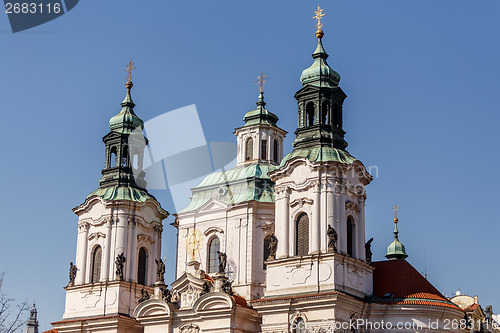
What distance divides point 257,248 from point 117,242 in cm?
767

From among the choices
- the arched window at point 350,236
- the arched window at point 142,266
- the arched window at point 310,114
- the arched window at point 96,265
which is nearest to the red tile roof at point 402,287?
the arched window at point 350,236

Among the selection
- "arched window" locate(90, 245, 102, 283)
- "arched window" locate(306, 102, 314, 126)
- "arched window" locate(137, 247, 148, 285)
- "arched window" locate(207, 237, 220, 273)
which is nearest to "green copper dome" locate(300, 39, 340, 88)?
"arched window" locate(306, 102, 314, 126)

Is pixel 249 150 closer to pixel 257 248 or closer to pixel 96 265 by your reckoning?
pixel 257 248

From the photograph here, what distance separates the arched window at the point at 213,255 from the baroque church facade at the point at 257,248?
2.3 inches

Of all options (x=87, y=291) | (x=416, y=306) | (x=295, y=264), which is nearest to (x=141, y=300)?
(x=87, y=291)

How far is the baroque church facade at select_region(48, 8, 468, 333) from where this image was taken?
37344mm

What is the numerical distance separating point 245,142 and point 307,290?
39.8ft

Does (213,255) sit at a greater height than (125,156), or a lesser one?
lesser

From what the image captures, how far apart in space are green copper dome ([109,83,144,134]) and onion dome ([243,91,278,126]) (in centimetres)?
623

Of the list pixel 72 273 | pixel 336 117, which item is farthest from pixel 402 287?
pixel 72 273

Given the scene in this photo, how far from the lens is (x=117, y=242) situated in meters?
44.7

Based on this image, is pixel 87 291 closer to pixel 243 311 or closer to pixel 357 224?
pixel 243 311

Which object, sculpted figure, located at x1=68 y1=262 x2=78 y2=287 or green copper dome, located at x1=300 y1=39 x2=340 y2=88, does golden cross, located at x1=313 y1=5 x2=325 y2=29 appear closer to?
green copper dome, located at x1=300 y1=39 x2=340 y2=88

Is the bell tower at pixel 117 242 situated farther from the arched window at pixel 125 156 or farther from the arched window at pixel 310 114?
the arched window at pixel 310 114
